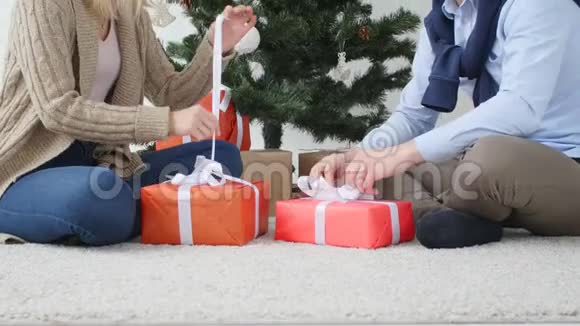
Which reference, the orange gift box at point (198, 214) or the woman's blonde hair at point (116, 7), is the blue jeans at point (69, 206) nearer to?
the orange gift box at point (198, 214)

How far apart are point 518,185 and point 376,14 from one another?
5.58ft

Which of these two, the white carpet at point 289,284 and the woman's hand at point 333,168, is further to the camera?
the woman's hand at point 333,168

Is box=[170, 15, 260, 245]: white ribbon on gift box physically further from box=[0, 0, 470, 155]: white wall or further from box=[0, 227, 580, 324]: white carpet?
box=[0, 0, 470, 155]: white wall

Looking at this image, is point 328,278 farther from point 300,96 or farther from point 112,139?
point 300,96

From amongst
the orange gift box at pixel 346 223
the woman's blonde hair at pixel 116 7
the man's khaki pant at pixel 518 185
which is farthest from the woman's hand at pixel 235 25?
the man's khaki pant at pixel 518 185

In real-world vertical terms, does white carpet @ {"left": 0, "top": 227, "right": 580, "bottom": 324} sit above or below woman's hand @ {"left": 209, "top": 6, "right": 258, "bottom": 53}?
below

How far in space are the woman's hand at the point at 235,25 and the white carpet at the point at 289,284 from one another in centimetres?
48

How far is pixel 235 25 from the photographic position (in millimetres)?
1492

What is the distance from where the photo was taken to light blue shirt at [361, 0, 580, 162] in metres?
1.24

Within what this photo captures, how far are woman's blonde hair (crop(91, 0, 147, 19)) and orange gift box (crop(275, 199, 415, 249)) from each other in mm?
491

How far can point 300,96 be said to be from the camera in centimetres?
206

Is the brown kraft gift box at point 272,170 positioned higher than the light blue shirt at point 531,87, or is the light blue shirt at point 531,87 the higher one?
the light blue shirt at point 531,87

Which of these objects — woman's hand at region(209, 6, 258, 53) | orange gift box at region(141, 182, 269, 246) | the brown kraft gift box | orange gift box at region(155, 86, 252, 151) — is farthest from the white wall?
orange gift box at region(141, 182, 269, 246)

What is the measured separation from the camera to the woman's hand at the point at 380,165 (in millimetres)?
1284
